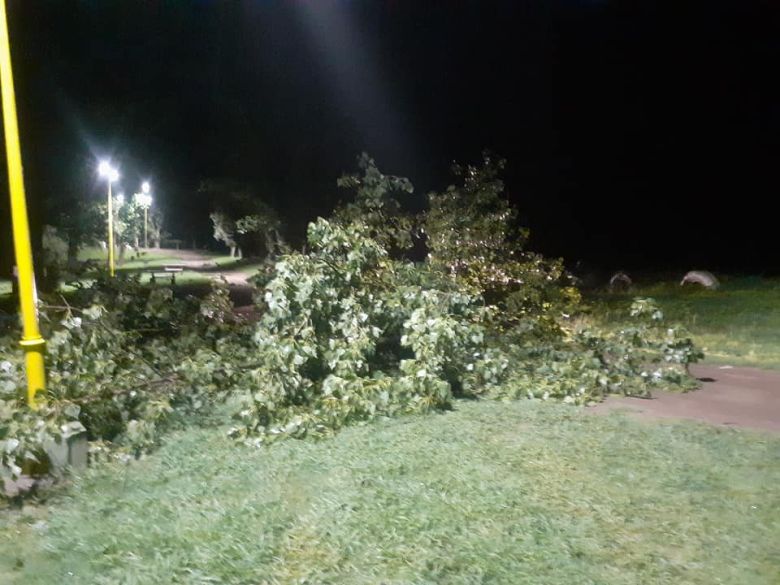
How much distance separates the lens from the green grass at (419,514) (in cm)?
429

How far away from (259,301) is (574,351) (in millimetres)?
3732

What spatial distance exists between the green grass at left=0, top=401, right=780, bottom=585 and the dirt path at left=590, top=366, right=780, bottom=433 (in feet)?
3.03

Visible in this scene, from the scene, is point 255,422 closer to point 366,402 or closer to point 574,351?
point 366,402

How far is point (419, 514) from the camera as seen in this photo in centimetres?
490

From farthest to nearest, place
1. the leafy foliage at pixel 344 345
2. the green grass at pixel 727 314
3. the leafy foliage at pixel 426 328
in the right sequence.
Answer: the green grass at pixel 727 314 → the leafy foliage at pixel 426 328 → the leafy foliage at pixel 344 345

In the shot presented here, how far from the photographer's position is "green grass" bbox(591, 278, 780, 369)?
12.2 metres

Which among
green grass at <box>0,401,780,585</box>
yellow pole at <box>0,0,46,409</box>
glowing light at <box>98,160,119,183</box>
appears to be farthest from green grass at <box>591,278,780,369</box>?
glowing light at <box>98,160,119,183</box>

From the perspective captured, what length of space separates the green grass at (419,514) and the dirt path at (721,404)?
3.03 ft

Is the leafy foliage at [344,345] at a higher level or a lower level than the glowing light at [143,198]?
lower

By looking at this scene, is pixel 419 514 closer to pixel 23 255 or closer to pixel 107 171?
pixel 23 255

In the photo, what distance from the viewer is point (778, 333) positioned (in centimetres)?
1354

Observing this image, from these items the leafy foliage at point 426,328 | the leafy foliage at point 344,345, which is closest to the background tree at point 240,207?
the leafy foliage at point 426,328

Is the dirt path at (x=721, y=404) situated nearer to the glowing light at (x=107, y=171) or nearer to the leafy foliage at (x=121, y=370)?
the leafy foliage at (x=121, y=370)

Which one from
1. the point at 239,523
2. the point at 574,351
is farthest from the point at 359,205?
the point at 239,523
